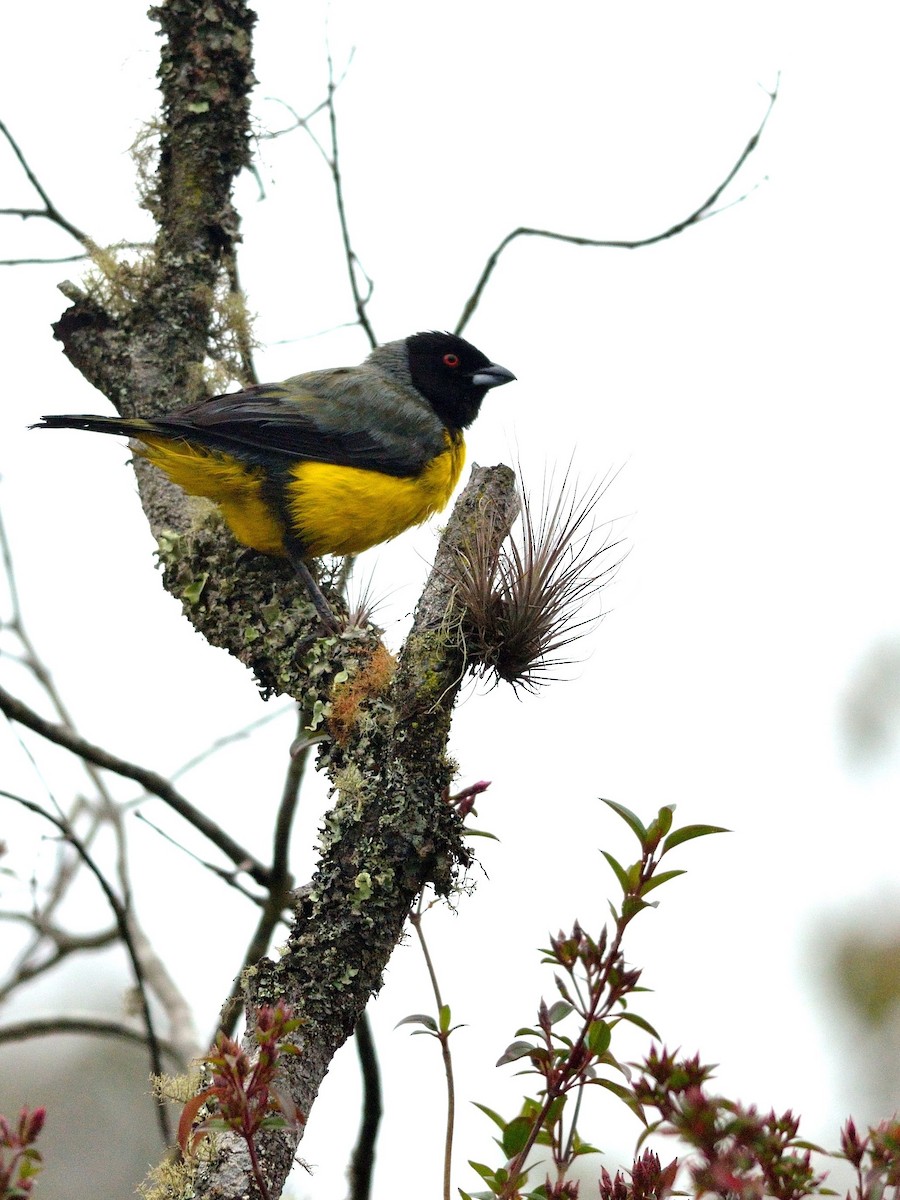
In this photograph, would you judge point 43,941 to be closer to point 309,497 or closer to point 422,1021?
point 309,497

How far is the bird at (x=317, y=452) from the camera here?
4605 mm

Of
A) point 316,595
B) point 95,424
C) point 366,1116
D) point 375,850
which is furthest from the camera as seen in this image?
point 95,424

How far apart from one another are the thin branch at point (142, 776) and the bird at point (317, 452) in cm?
91

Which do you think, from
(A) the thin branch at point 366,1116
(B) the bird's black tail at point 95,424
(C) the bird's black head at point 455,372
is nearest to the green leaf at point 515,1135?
(A) the thin branch at point 366,1116

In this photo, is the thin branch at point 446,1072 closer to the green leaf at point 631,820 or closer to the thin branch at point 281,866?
the green leaf at point 631,820

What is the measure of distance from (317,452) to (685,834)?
11.1 ft

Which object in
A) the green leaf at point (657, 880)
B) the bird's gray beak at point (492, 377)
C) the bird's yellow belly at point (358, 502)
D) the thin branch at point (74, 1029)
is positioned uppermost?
the bird's gray beak at point (492, 377)

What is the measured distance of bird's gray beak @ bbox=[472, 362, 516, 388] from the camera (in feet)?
20.1

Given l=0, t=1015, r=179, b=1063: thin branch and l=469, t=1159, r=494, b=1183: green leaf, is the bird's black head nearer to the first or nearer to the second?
l=0, t=1015, r=179, b=1063: thin branch

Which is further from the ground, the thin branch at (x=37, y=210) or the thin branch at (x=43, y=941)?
the thin branch at (x=37, y=210)

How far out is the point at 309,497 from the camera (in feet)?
15.9

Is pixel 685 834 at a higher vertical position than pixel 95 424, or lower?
lower

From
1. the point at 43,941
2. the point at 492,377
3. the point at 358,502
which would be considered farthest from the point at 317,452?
the point at 43,941

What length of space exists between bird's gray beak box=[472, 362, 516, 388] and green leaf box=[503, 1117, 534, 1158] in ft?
14.4
